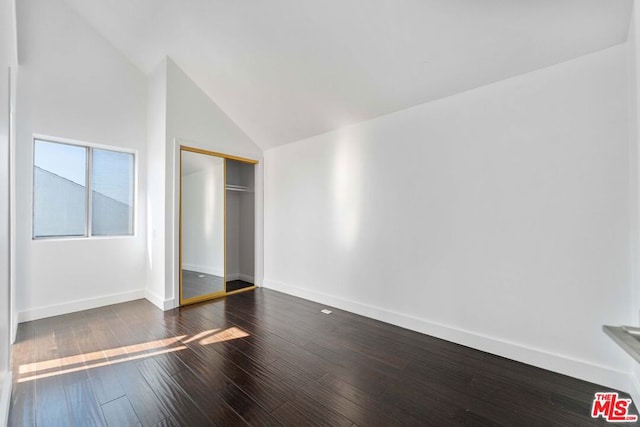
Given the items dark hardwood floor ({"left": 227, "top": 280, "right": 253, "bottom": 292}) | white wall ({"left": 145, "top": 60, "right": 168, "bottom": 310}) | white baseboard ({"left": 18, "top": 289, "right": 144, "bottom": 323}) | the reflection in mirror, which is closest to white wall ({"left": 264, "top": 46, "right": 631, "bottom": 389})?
dark hardwood floor ({"left": 227, "top": 280, "right": 253, "bottom": 292})

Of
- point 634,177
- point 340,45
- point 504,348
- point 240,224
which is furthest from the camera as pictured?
point 240,224

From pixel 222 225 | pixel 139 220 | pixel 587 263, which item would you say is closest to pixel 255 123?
pixel 222 225

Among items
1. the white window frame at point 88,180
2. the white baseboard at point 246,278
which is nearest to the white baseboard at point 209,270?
the white baseboard at point 246,278

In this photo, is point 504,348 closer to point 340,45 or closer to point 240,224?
point 340,45

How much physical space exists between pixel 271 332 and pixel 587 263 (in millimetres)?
2875

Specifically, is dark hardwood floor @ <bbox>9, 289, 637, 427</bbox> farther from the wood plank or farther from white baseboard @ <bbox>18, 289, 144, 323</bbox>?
white baseboard @ <bbox>18, 289, 144, 323</bbox>

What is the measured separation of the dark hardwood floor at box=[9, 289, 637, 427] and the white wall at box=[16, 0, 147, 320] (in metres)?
0.53

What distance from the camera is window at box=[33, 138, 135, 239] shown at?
332 centimetres

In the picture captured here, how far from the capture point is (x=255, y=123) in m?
4.23

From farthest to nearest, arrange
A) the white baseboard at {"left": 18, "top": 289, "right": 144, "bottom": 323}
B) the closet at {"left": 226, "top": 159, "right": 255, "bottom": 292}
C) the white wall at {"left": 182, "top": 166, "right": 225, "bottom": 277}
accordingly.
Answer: the closet at {"left": 226, "top": 159, "right": 255, "bottom": 292} < the white wall at {"left": 182, "top": 166, "right": 225, "bottom": 277} < the white baseboard at {"left": 18, "top": 289, "right": 144, "bottom": 323}

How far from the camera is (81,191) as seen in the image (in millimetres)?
3619

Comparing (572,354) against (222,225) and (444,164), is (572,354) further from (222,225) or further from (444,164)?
(222,225)

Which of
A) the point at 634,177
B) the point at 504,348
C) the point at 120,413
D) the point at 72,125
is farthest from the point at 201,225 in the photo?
the point at 634,177

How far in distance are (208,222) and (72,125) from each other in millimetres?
2100
